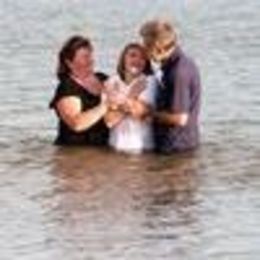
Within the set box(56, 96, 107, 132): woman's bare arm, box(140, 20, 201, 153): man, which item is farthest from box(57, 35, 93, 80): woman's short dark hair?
box(140, 20, 201, 153): man

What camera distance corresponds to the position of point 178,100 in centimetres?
1274

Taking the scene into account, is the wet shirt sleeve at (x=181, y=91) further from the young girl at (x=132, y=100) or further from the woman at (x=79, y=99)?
the woman at (x=79, y=99)

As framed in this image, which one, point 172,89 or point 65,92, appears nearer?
point 172,89

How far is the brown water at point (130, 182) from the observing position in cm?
1023

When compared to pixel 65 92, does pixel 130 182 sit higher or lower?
lower

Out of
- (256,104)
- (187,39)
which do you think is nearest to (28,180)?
(256,104)

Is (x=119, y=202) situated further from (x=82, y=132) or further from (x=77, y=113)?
(x=82, y=132)

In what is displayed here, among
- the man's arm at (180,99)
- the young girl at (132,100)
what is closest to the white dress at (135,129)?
the young girl at (132,100)

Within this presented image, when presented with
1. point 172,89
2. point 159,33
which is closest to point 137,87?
point 172,89

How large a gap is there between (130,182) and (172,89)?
1042 mm

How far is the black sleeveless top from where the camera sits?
13.2 meters

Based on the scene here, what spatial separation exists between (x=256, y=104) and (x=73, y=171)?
2.90 meters

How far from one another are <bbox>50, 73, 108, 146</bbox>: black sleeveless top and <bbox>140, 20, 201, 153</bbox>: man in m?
0.49

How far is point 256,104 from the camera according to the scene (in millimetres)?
15039
